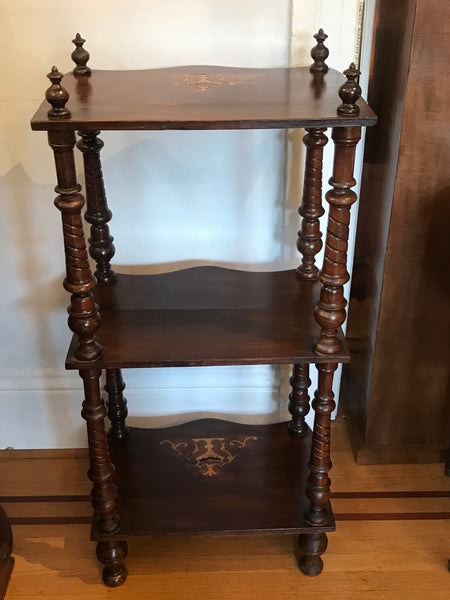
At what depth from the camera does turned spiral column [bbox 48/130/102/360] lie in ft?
4.35

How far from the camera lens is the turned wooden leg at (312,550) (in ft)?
5.98

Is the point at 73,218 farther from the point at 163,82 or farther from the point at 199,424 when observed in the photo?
the point at 199,424

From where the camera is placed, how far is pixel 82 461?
2.25 meters

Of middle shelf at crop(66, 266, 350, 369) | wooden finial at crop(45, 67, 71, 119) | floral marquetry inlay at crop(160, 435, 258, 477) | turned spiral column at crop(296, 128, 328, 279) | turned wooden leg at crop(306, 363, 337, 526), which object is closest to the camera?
wooden finial at crop(45, 67, 71, 119)

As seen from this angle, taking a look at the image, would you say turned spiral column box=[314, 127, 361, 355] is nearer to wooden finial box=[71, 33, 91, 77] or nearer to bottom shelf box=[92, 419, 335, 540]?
bottom shelf box=[92, 419, 335, 540]

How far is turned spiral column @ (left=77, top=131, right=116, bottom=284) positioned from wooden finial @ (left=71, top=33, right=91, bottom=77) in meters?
0.14

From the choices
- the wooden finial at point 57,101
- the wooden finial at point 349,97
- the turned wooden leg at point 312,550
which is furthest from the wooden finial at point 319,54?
the turned wooden leg at point 312,550

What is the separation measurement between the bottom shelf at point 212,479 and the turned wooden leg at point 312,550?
0.07 metres

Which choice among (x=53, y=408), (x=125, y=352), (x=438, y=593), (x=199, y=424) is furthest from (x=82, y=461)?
(x=438, y=593)

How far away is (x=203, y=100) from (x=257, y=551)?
1.24 m

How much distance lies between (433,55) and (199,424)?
1.22 metres

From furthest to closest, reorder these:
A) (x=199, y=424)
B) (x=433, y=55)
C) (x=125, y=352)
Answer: (x=199, y=424) → (x=433, y=55) → (x=125, y=352)

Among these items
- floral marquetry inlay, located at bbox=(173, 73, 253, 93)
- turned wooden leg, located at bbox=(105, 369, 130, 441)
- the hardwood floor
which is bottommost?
the hardwood floor

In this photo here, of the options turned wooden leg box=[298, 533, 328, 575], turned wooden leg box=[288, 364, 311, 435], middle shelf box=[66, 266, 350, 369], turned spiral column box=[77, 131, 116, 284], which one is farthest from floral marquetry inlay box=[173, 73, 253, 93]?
turned wooden leg box=[298, 533, 328, 575]
